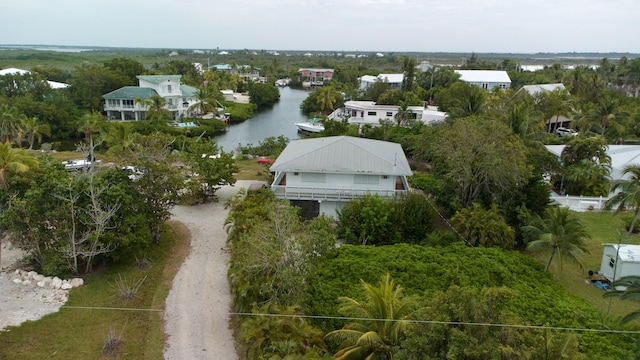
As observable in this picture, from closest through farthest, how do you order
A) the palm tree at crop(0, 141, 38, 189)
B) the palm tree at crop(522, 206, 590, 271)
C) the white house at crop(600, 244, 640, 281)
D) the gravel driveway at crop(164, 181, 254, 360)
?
the gravel driveway at crop(164, 181, 254, 360) < the palm tree at crop(0, 141, 38, 189) < the white house at crop(600, 244, 640, 281) < the palm tree at crop(522, 206, 590, 271)

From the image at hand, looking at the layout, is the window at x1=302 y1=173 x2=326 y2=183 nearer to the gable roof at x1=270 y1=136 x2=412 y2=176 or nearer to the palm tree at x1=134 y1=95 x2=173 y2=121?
the gable roof at x1=270 y1=136 x2=412 y2=176

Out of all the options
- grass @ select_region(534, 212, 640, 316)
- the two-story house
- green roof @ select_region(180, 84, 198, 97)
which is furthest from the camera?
the two-story house

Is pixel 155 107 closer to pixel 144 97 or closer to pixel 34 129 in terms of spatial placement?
pixel 144 97

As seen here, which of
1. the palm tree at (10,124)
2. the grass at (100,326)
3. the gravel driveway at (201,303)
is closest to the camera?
the grass at (100,326)

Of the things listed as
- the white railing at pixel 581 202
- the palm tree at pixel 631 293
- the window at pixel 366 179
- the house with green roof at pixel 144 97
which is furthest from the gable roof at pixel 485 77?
the palm tree at pixel 631 293

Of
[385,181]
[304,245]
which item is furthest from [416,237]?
[304,245]

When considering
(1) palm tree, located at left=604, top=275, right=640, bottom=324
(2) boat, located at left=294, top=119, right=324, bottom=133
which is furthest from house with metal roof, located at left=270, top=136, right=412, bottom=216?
(2) boat, located at left=294, top=119, right=324, bottom=133

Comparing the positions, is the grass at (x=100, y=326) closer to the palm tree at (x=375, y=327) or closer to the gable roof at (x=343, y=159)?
the palm tree at (x=375, y=327)
